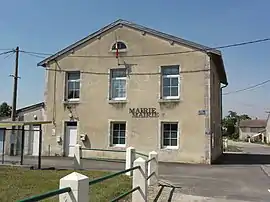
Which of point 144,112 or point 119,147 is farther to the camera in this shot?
point 119,147

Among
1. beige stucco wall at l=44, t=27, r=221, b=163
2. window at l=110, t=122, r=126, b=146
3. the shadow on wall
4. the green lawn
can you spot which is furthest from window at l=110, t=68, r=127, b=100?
the green lawn

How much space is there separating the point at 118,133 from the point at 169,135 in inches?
133

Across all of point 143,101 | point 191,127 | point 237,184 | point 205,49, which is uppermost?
point 205,49

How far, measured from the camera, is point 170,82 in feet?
76.5

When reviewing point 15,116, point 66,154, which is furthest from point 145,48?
point 15,116

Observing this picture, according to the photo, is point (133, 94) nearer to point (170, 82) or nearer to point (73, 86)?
point (170, 82)

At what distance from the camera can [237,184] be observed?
13656 mm

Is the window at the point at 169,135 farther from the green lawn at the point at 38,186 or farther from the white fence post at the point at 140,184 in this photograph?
the white fence post at the point at 140,184

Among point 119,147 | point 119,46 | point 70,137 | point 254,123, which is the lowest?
point 119,147

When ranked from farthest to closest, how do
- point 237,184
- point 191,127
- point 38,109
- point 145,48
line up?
point 38,109 < point 145,48 < point 191,127 < point 237,184

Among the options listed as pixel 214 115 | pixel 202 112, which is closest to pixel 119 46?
pixel 202 112

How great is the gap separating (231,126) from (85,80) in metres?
87.5

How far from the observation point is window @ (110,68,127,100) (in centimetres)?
2428

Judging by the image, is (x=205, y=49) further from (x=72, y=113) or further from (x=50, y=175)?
(x=50, y=175)
